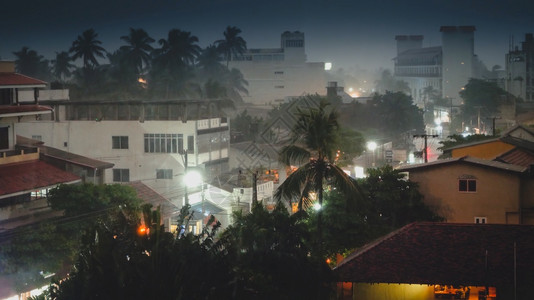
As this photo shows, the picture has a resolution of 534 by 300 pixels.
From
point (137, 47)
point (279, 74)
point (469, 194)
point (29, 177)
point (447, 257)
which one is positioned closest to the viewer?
point (447, 257)

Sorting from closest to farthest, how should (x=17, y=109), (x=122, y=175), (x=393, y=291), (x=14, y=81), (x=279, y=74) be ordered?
(x=393, y=291) < (x=17, y=109) < (x=14, y=81) < (x=122, y=175) < (x=279, y=74)

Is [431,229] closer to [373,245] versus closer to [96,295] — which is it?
[373,245]

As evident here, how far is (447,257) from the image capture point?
63.9 feet

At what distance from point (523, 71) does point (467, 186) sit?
78.0 m

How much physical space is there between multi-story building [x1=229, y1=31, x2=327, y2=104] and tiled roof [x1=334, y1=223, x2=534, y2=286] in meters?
80.6

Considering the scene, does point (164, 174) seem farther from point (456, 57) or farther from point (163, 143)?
point (456, 57)

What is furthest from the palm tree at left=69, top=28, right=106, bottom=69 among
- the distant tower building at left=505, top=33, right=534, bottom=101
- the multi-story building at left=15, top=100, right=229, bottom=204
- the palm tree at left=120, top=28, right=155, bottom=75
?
the distant tower building at left=505, top=33, right=534, bottom=101

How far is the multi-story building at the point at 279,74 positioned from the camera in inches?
3999

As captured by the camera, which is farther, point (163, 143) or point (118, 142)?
point (118, 142)

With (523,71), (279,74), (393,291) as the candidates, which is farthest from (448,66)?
(393,291)

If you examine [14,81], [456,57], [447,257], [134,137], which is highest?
[456,57]

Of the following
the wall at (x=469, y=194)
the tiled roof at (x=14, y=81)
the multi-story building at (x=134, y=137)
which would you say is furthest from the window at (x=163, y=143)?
the wall at (x=469, y=194)

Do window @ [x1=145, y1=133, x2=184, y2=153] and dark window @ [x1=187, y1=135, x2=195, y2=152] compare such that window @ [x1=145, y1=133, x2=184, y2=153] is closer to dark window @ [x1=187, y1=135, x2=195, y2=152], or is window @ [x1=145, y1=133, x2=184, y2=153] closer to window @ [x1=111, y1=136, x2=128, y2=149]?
dark window @ [x1=187, y1=135, x2=195, y2=152]

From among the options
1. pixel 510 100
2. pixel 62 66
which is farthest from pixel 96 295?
pixel 62 66
